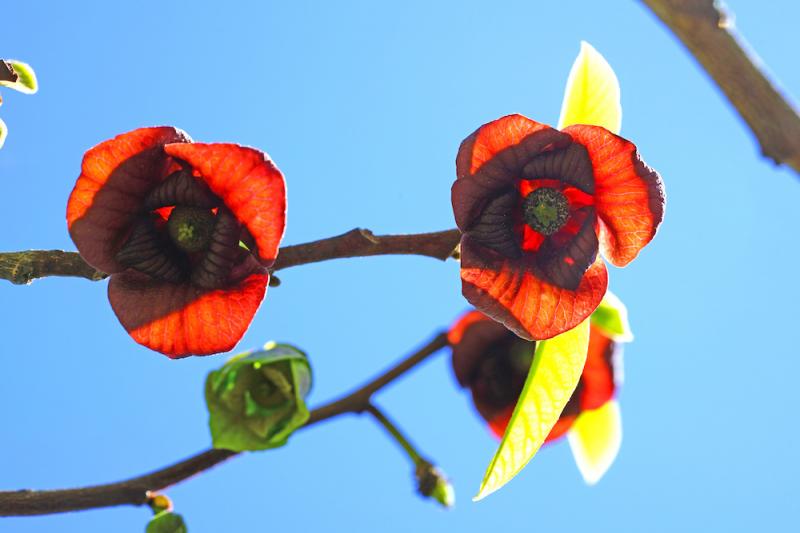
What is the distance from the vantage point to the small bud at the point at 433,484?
4.49 ft

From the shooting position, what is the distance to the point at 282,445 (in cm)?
117

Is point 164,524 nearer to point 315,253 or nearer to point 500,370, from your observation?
point 315,253

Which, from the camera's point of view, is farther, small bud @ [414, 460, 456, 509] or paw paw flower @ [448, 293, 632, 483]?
paw paw flower @ [448, 293, 632, 483]

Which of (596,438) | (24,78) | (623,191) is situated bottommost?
(596,438)

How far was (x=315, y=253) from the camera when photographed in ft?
3.20

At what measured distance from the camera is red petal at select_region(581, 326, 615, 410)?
1.49 m

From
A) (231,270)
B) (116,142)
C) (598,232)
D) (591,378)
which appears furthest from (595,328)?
(116,142)

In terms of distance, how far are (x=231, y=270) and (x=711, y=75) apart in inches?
22.9

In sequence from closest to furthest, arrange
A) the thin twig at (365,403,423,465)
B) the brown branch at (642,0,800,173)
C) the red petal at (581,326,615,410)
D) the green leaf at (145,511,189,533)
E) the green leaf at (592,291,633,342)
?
the brown branch at (642,0,800,173)
the green leaf at (145,511,189,533)
the green leaf at (592,291,633,342)
the thin twig at (365,403,423,465)
the red petal at (581,326,615,410)

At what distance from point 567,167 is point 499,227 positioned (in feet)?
0.35

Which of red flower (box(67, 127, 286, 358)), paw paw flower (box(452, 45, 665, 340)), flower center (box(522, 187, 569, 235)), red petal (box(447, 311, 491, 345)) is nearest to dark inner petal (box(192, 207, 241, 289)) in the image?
red flower (box(67, 127, 286, 358))

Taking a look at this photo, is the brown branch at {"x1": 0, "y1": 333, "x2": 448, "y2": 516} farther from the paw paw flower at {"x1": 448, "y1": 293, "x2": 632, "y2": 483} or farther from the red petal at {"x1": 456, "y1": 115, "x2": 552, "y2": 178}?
the red petal at {"x1": 456, "y1": 115, "x2": 552, "y2": 178}

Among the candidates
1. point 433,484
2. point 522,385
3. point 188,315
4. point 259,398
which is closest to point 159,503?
point 259,398

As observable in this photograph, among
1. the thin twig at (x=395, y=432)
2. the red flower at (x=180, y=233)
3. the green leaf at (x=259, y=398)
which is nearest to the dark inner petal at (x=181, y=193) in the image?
the red flower at (x=180, y=233)
